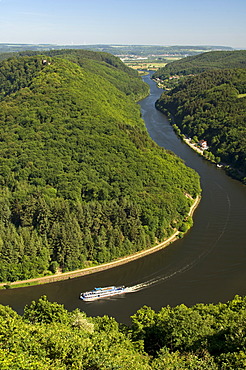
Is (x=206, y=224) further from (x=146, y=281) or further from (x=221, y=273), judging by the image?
(x=146, y=281)

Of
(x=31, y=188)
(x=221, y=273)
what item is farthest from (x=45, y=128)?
(x=221, y=273)

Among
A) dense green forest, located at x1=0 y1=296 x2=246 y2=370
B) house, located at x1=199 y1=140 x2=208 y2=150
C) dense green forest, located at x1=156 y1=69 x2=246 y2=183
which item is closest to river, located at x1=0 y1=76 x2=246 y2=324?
dense green forest, located at x1=0 y1=296 x2=246 y2=370

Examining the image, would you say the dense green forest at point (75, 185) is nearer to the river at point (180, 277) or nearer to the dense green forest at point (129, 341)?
the river at point (180, 277)

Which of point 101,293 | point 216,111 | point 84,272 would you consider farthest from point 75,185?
point 216,111

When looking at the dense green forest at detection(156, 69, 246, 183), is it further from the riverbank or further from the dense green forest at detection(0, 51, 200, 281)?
the riverbank

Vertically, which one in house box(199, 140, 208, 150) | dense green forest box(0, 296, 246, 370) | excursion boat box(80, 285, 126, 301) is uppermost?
house box(199, 140, 208, 150)
